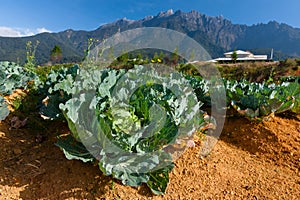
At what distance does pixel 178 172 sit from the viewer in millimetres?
1984

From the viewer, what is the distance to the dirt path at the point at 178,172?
1740mm

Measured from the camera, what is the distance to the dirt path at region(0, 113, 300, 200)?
1740mm

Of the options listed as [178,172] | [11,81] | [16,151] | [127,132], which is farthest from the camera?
[11,81]

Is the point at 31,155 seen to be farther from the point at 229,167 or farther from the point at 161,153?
the point at 229,167

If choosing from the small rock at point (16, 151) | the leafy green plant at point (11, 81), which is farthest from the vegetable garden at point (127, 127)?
the leafy green plant at point (11, 81)

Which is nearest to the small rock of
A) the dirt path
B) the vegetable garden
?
the dirt path

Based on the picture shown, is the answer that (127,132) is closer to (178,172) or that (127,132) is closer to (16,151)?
(178,172)

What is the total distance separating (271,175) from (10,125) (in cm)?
261

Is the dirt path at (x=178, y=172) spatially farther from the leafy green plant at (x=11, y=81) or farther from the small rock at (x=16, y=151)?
the leafy green plant at (x=11, y=81)

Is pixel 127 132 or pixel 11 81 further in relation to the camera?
pixel 11 81

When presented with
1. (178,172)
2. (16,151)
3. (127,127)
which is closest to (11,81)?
(16,151)

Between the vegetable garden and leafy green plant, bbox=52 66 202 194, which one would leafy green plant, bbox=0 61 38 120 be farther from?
leafy green plant, bbox=52 66 202 194

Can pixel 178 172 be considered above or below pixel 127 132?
below

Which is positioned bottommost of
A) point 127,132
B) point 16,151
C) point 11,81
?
point 16,151
